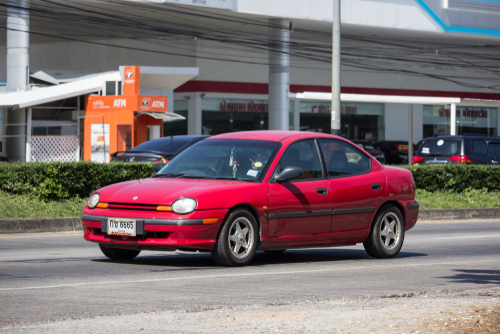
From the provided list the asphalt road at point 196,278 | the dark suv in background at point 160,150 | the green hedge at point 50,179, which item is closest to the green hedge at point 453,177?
the dark suv in background at point 160,150

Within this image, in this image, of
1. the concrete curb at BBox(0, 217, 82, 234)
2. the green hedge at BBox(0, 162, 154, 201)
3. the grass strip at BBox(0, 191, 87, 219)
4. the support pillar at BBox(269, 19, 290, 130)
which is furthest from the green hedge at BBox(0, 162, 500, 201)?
the support pillar at BBox(269, 19, 290, 130)

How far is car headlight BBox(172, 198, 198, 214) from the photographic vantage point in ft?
25.9

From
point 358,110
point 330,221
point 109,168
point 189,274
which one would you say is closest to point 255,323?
point 189,274

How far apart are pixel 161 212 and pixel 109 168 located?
798cm

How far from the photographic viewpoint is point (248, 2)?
38656 millimetres

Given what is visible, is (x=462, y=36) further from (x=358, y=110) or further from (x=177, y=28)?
(x=177, y=28)

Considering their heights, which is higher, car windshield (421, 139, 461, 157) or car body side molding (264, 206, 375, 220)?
car windshield (421, 139, 461, 157)

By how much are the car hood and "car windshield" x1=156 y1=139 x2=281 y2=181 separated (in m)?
0.23

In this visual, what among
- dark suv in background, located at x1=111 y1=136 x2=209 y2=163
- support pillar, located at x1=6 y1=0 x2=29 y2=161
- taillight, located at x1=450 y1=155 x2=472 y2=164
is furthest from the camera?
support pillar, located at x1=6 y1=0 x2=29 y2=161

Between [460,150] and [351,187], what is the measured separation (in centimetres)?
1356

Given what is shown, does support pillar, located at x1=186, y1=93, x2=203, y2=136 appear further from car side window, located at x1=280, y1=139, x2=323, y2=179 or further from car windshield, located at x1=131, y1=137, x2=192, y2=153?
car side window, located at x1=280, y1=139, x2=323, y2=179

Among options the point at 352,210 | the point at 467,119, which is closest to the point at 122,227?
the point at 352,210

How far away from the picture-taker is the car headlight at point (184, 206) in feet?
25.9

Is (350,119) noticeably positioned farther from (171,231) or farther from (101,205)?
(171,231)
